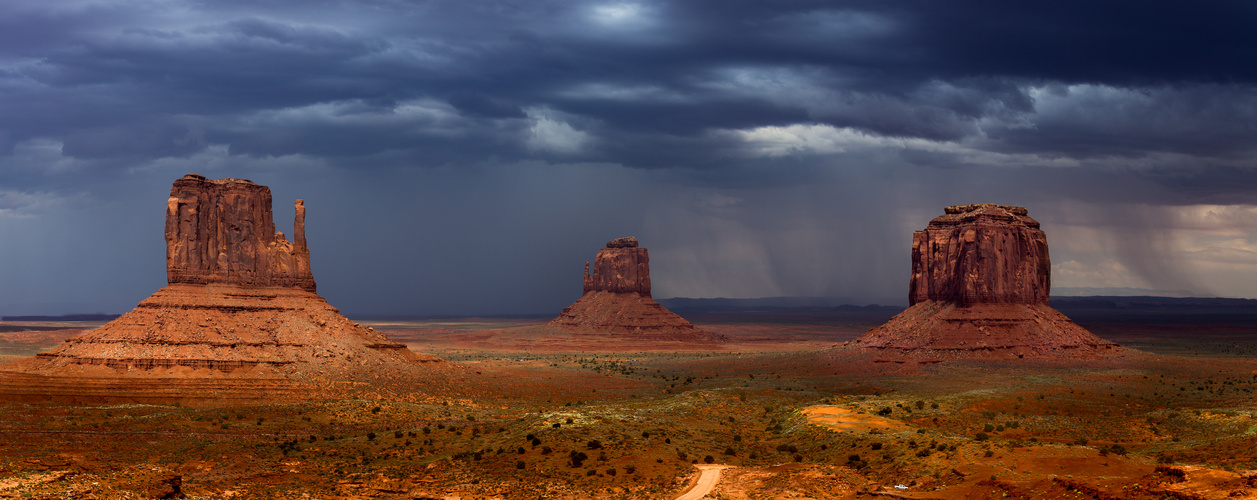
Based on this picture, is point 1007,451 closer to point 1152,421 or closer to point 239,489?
point 1152,421

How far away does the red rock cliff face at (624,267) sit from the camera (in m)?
179

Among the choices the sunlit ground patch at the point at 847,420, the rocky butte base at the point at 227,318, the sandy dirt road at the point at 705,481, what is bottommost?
the sandy dirt road at the point at 705,481

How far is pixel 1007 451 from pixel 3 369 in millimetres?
69699

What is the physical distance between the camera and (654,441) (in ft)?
155

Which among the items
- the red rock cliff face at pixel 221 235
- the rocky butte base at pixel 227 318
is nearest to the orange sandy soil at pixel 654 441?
the rocky butte base at pixel 227 318

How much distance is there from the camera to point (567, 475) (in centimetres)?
4181

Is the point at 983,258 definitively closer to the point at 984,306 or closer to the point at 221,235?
the point at 984,306

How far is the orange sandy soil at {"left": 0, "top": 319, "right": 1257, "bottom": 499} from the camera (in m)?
37.6

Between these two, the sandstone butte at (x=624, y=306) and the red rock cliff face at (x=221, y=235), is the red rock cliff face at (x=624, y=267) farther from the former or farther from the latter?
the red rock cliff face at (x=221, y=235)

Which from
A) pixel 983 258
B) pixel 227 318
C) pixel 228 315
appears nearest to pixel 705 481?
pixel 227 318

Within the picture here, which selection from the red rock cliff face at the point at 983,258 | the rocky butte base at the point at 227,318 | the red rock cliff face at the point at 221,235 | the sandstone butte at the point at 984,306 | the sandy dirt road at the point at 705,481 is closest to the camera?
the sandy dirt road at the point at 705,481

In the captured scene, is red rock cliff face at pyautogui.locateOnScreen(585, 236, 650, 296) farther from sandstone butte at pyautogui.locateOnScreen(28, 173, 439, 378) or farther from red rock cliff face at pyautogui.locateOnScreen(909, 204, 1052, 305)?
sandstone butte at pyautogui.locateOnScreen(28, 173, 439, 378)

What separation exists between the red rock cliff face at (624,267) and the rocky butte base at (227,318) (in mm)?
96937

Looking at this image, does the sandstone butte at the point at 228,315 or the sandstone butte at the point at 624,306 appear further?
the sandstone butte at the point at 624,306
